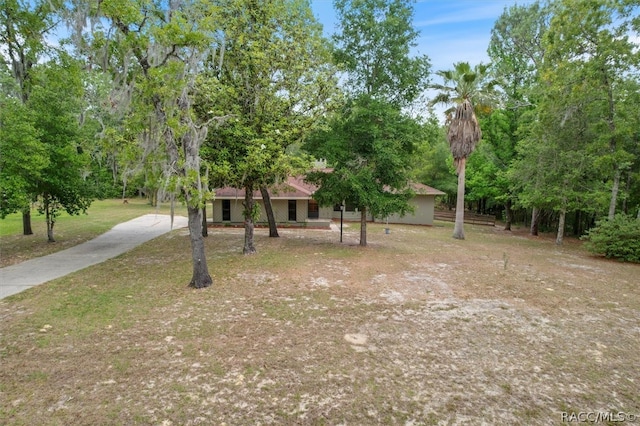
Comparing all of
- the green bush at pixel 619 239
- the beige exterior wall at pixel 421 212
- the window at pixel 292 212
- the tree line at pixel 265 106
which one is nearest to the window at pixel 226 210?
the window at pixel 292 212

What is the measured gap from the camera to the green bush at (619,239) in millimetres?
13209

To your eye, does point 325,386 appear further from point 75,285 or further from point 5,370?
point 75,285

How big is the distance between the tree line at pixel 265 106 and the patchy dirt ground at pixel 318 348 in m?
2.39

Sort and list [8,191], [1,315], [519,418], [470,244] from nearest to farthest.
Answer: [519,418]
[1,315]
[8,191]
[470,244]

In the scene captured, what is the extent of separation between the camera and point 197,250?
839 centimetres

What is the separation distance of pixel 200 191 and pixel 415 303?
553cm

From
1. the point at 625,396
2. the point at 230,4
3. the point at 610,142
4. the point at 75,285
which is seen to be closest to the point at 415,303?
the point at 625,396

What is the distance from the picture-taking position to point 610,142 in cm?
1460

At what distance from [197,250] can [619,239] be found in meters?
16.1

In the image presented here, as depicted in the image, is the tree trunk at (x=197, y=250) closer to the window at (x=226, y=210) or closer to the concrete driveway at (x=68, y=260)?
the concrete driveway at (x=68, y=260)

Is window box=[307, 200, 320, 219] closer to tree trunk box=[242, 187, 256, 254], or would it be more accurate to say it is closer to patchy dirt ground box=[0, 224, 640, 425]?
tree trunk box=[242, 187, 256, 254]

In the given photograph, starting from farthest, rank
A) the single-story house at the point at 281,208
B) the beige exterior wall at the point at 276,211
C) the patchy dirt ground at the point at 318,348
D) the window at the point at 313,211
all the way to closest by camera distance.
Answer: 1. the window at the point at 313,211
2. the beige exterior wall at the point at 276,211
3. the single-story house at the point at 281,208
4. the patchy dirt ground at the point at 318,348

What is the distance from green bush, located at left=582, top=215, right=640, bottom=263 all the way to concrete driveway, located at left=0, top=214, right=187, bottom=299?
54.8 ft

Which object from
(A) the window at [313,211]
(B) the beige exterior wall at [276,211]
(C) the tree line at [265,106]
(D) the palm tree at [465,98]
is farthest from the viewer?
(A) the window at [313,211]
